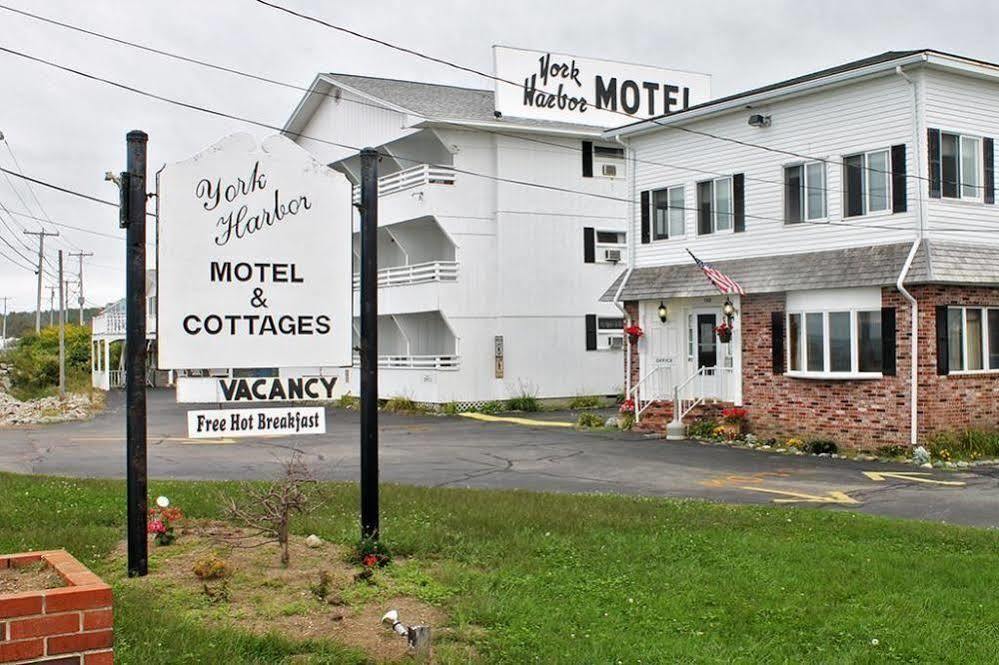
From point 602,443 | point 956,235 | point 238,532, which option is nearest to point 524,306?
point 602,443

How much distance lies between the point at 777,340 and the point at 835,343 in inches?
57.4

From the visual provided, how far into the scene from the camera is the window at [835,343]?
20500mm

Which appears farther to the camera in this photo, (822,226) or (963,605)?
(822,226)

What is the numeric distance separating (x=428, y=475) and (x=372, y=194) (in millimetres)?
8967

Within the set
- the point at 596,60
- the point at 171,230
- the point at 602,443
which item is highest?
the point at 596,60

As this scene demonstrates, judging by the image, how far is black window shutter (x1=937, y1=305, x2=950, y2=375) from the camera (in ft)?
64.7

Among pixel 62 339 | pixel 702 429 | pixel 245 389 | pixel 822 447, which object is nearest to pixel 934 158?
pixel 822 447

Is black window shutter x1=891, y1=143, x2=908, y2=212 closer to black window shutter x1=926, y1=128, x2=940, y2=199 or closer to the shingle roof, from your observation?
black window shutter x1=926, y1=128, x2=940, y2=199

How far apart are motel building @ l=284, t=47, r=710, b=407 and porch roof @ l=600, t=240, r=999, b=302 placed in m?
9.13

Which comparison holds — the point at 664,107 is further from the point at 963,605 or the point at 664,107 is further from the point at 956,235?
the point at 963,605

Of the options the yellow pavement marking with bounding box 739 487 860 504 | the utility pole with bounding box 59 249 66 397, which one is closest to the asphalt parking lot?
the yellow pavement marking with bounding box 739 487 860 504

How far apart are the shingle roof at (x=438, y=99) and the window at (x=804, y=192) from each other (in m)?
12.9

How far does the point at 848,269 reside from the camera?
20734mm

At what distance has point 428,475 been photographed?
55.2 feet
